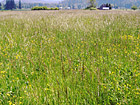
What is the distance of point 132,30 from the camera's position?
4301 millimetres

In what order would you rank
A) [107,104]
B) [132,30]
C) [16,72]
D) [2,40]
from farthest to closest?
[132,30], [2,40], [16,72], [107,104]

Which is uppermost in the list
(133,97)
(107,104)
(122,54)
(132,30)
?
(132,30)

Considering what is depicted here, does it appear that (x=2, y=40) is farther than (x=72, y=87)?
Yes

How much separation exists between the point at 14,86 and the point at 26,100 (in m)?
0.48

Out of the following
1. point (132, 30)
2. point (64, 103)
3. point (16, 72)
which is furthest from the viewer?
point (132, 30)

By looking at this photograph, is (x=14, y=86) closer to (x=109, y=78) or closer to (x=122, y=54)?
(x=109, y=78)

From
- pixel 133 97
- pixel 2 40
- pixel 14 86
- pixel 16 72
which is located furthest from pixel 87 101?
pixel 2 40

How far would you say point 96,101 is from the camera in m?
1.48

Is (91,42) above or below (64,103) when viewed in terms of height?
above

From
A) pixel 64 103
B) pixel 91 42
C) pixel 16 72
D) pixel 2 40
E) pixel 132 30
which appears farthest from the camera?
pixel 132 30

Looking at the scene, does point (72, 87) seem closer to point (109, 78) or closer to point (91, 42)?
point (109, 78)

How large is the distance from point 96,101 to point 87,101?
0.10 m

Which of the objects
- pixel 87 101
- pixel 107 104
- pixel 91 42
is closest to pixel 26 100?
pixel 87 101

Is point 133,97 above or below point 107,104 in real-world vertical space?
above
